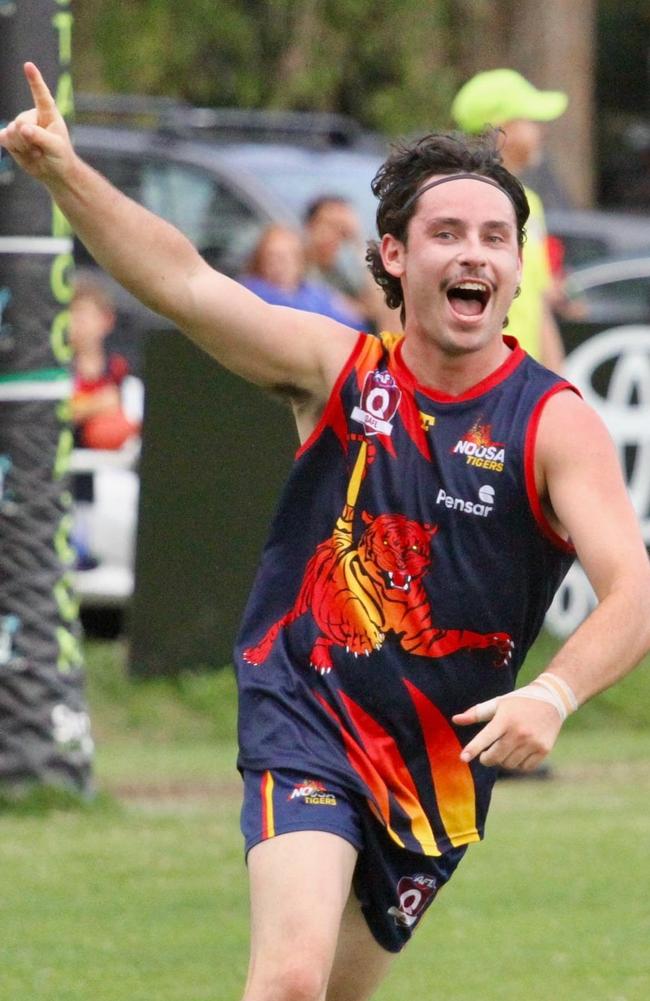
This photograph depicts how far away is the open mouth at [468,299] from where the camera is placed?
4.38 metres

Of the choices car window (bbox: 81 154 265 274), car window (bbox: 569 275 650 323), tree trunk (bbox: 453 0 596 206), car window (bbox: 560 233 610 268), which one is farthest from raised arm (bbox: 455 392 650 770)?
tree trunk (bbox: 453 0 596 206)

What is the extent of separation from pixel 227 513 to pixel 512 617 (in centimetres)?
624

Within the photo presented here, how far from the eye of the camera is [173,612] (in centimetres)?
1062

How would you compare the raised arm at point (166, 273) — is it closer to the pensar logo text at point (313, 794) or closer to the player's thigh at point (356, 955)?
the pensar logo text at point (313, 794)

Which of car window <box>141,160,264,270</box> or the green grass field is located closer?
the green grass field

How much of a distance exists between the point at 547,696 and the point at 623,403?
7.75 meters

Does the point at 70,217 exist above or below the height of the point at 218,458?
above

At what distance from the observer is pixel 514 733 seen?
12.2 ft

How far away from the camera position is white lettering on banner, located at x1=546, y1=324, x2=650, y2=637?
37.3ft

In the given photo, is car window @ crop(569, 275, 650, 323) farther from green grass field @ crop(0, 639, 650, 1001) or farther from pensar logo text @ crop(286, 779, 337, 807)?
pensar logo text @ crop(286, 779, 337, 807)

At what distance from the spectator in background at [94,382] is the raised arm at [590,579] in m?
7.88

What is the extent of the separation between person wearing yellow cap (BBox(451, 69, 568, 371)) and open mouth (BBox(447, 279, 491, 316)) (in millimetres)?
4348

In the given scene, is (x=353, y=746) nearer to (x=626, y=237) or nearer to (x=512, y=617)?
(x=512, y=617)

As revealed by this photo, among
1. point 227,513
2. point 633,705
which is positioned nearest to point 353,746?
point 227,513
